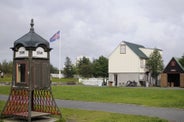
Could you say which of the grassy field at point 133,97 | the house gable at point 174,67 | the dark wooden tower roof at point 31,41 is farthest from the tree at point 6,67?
the dark wooden tower roof at point 31,41

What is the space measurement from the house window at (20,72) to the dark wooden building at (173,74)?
4524 cm

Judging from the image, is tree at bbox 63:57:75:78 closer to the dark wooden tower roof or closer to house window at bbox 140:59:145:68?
house window at bbox 140:59:145:68

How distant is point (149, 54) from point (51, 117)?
171 ft

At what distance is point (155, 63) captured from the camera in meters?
59.6

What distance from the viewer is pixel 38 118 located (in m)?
13.2

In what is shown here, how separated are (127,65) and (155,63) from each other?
4907 mm

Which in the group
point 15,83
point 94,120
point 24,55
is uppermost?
point 24,55

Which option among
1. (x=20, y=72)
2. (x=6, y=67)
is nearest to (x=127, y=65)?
(x=6, y=67)

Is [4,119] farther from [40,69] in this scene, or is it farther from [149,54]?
[149,54]

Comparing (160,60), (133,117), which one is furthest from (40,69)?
Result: (160,60)

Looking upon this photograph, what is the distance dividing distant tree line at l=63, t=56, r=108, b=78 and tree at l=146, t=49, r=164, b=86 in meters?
20.3

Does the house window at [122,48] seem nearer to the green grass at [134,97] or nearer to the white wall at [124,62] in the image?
the white wall at [124,62]

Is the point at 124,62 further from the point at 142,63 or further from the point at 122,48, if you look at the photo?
the point at 142,63

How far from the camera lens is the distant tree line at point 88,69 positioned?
8012 centimetres
